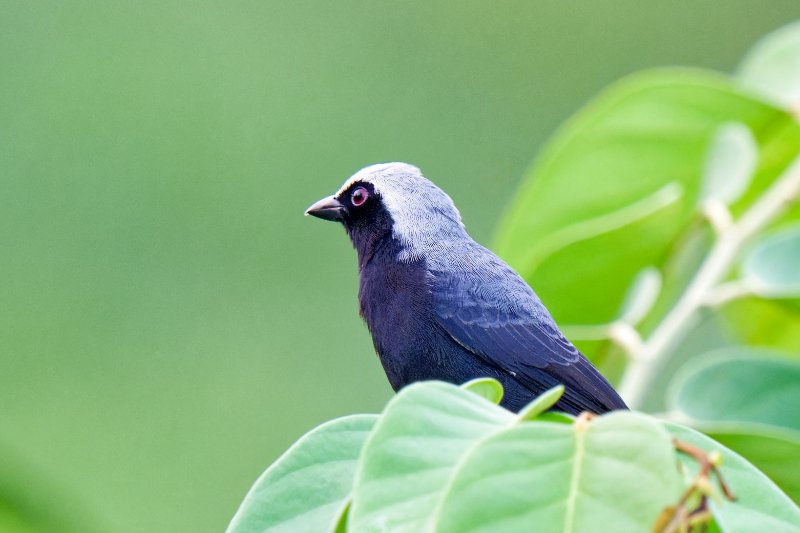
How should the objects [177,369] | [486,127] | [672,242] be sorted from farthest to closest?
[486,127], [177,369], [672,242]

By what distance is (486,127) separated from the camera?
A: 9.51m

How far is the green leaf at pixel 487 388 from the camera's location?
1854 millimetres

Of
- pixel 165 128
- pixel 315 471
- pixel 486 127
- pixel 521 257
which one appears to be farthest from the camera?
pixel 486 127

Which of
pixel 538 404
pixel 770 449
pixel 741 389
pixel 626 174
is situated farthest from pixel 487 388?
pixel 626 174

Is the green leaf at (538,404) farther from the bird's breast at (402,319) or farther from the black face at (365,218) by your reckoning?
the black face at (365,218)

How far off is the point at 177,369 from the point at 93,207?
1.54m

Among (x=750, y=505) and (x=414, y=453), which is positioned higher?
(x=414, y=453)

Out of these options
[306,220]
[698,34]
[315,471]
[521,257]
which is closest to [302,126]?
[306,220]

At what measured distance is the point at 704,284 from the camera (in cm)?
292

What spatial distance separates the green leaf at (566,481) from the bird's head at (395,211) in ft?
5.44

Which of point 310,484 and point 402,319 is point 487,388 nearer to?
point 310,484

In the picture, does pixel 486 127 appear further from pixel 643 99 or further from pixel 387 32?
pixel 643 99

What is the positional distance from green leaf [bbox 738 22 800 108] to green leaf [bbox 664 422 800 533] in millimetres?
2059

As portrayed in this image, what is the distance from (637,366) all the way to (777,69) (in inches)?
54.8
